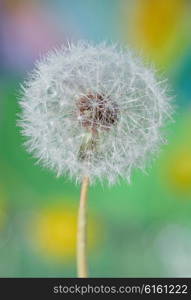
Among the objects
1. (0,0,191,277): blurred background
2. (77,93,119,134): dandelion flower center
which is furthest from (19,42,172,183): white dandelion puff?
(0,0,191,277): blurred background

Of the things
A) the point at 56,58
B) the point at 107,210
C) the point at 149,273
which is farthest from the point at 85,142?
the point at 149,273

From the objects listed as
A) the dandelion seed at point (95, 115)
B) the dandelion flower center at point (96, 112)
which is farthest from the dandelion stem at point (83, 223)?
the dandelion flower center at point (96, 112)

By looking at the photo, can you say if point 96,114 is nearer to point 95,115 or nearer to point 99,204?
point 95,115

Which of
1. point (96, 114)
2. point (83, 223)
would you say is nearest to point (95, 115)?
point (96, 114)

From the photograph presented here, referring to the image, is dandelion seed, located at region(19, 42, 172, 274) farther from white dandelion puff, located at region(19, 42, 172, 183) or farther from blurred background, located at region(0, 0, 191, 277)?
blurred background, located at region(0, 0, 191, 277)
